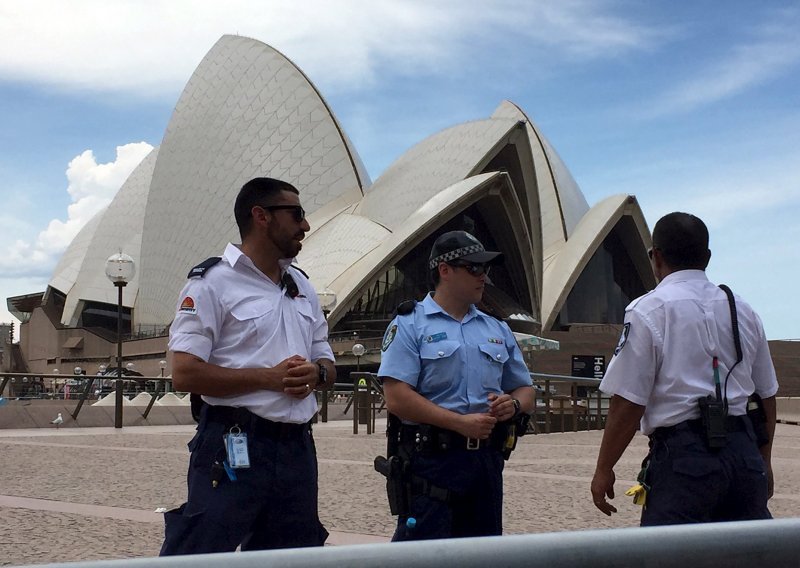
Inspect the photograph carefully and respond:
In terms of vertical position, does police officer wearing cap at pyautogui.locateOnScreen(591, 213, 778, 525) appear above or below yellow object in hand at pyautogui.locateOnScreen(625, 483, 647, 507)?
above

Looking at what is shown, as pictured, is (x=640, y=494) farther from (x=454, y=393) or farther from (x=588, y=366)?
(x=588, y=366)

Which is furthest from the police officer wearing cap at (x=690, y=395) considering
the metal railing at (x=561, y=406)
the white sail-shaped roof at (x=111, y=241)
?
the white sail-shaped roof at (x=111, y=241)

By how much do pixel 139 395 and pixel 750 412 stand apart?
15.6 metres

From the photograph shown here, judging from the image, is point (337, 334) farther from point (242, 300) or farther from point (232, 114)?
point (242, 300)

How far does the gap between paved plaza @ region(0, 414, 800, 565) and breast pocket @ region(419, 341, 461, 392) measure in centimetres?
133

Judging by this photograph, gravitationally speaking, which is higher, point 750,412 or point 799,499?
point 750,412

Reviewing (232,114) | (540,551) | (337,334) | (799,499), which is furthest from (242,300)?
(232,114)

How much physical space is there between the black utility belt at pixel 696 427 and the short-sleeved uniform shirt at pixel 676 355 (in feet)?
0.04

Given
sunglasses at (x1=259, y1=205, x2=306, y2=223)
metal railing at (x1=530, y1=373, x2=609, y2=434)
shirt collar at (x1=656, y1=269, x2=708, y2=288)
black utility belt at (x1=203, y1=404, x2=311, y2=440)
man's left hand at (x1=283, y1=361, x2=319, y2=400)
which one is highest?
sunglasses at (x1=259, y1=205, x2=306, y2=223)

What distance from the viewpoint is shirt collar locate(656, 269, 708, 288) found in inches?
97.3

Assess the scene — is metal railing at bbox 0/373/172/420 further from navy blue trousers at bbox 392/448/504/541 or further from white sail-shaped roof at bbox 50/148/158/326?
white sail-shaped roof at bbox 50/148/158/326

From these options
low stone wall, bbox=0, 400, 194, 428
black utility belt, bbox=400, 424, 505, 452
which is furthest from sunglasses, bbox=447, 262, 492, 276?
low stone wall, bbox=0, 400, 194, 428

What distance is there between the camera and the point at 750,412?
250cm

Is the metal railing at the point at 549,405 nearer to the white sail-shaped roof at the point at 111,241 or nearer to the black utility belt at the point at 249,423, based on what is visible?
the black utility belt at the point at 249,423
